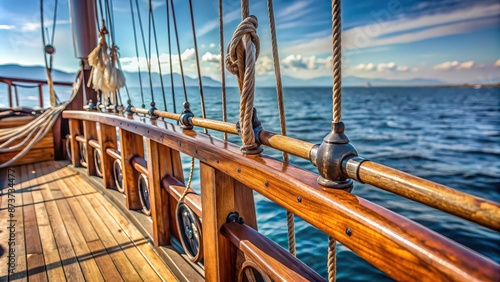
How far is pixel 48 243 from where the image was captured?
5.39ft

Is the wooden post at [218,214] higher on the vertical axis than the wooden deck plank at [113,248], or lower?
higher

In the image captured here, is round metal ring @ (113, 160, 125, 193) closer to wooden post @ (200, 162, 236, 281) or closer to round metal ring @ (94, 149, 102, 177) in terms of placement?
round metal ring @ (94, 149, 102, 177)

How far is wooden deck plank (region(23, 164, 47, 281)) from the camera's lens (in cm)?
137

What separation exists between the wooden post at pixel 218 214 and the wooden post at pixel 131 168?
1.01 metres

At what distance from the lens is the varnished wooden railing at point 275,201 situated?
0.42 meters

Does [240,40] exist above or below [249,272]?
above

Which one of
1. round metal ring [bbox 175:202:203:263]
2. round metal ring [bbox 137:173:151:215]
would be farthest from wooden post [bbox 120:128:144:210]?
round metal ring [bbox 175:202:203:263]

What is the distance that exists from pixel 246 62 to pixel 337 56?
0.26m

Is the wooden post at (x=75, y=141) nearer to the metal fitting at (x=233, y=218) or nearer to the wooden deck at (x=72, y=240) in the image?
the wooden deck at (x=72, y=240)

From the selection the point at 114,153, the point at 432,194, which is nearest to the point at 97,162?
the point at 114,153

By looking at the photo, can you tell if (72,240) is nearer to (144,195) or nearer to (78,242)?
(78,242)

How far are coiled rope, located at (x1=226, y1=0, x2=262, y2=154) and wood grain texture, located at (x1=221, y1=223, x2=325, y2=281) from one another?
27cm

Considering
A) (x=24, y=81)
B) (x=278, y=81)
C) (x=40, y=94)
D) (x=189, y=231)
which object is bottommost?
(x=189, y=231)

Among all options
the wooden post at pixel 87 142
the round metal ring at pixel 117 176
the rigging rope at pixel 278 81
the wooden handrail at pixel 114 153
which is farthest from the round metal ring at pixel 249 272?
the wooden post at pixel 87 142
